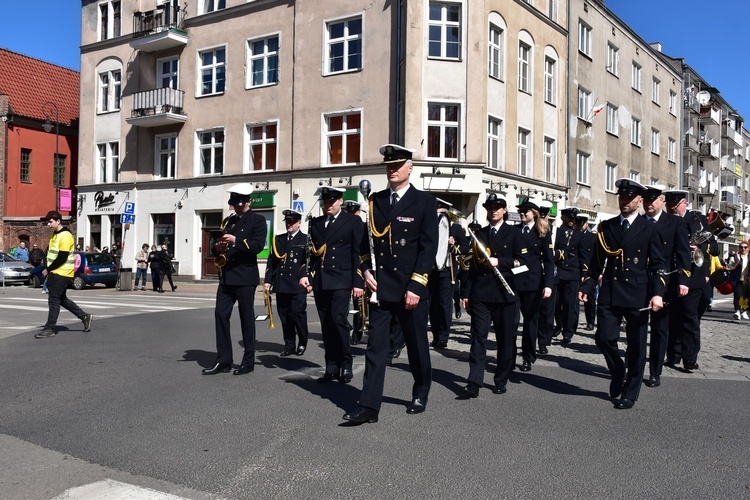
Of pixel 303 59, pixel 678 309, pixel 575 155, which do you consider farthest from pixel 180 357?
pixel 575 155

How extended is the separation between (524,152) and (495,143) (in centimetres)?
257

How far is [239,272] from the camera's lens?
25.3 ft

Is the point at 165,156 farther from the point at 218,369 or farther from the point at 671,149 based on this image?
the point at 671,149

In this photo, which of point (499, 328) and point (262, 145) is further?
point (262, 145)

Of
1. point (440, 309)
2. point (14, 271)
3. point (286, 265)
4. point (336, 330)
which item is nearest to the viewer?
point (336, 330)

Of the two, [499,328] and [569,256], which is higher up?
[569,256]

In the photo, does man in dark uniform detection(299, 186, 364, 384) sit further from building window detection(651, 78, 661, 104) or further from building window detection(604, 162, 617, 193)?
building window detection(651, 78, 661, 104)

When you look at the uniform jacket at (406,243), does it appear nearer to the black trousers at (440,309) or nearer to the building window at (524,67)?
the black trousers at (440,309)

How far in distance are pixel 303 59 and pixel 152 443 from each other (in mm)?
24829

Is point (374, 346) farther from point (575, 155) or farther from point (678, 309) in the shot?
point (575, 155)

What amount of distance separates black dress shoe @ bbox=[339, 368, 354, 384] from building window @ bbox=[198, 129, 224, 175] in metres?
24.7

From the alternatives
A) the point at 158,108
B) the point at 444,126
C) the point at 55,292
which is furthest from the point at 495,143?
the point at 55,292

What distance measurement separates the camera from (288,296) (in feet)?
30.5

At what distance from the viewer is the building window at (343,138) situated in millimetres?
27422
